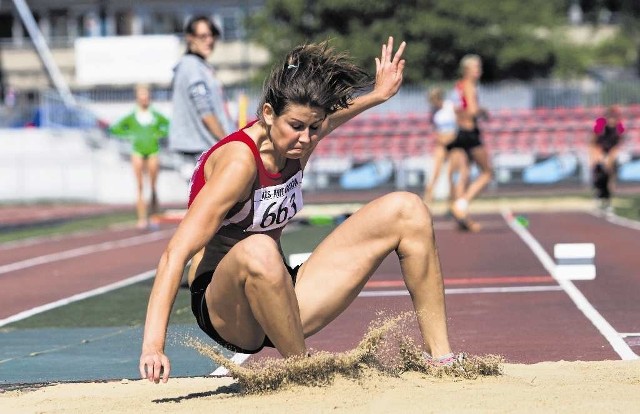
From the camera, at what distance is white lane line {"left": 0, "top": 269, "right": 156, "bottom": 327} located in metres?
10.2

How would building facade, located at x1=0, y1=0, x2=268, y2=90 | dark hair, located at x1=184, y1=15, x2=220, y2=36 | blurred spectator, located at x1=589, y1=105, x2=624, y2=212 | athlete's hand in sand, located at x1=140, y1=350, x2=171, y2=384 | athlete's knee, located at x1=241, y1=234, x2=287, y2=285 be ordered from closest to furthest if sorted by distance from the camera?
athlete's hand in sand, located at x1=140, y1=350, x2=171, y2=384, athlete's knee, located at x1=241, y1=234, x2=287, y2=285, dark hair, located at x1=184, y1=15, x2=220, y2=36, blurred spectator, located at x1=589, y1=105, x2=624, y2=212, building facade, located at x1=0, y1=0, x2=268, y2=90

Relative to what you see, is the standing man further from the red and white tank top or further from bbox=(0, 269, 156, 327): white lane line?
the red and white tank top

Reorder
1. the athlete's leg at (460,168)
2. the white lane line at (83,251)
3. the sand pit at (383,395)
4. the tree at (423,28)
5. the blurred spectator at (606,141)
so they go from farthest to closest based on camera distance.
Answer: the tree at (423,28) < the blurred spectator at (606,141) < the athlete's leg at (460,168) < the white lane line at (83,251) < the sand pit at (383,395)

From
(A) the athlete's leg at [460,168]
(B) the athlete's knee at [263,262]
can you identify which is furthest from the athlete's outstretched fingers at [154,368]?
(A) the athlete's leg at [460,168]

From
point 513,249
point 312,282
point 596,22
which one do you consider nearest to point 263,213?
point 312,282

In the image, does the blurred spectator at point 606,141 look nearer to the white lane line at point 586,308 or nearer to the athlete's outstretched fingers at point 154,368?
the white lane line at point 586,308

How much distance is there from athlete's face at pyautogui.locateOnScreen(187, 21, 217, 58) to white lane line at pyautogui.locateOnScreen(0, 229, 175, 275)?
4.40m

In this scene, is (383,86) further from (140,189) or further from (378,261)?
(140,189)

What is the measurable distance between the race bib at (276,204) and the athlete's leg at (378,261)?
27cm

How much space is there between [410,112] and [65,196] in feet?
36.5

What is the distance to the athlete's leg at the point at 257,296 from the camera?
563 cm

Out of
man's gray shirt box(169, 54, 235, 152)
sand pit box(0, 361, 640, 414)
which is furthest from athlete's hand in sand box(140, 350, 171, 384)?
man's gray shirt box(169, 54, 235, 152)

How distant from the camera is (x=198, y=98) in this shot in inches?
432

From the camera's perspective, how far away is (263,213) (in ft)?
20.1
